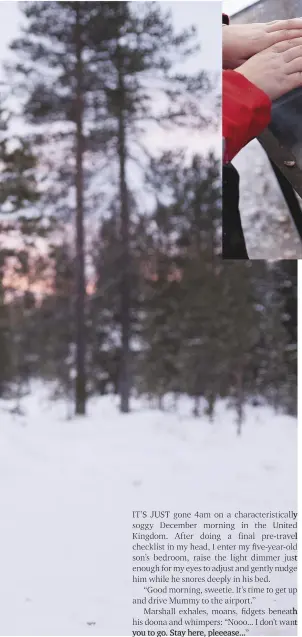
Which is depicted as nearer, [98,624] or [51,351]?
[98,624]

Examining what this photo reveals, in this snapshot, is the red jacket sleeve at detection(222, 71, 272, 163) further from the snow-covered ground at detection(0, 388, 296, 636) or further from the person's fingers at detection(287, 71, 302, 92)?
the snow-covered ground at detection(0, 388, 296, 636)

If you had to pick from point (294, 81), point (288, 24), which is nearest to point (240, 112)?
point (294, 81)

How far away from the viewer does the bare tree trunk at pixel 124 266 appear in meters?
2.55

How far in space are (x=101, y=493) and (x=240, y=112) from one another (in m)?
1.90

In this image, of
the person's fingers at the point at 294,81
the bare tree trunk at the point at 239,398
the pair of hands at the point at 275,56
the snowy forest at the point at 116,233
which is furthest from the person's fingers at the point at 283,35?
the bare tree trunk at the point at 239,398

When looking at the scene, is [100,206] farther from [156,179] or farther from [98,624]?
[98,624]

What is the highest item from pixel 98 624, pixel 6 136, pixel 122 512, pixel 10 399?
pixel 6 136

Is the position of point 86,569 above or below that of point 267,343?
below

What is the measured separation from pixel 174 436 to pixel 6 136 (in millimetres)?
1690

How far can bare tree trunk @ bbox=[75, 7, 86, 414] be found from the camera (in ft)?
8.35

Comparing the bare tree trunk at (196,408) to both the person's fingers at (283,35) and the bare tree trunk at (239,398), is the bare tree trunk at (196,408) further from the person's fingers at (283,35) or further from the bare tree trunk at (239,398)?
the person's fingers at (283,35)

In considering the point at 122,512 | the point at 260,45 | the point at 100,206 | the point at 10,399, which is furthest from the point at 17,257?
the point at 260,45

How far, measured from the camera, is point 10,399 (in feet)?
8.32

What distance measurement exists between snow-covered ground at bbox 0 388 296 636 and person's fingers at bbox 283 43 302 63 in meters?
1.59
